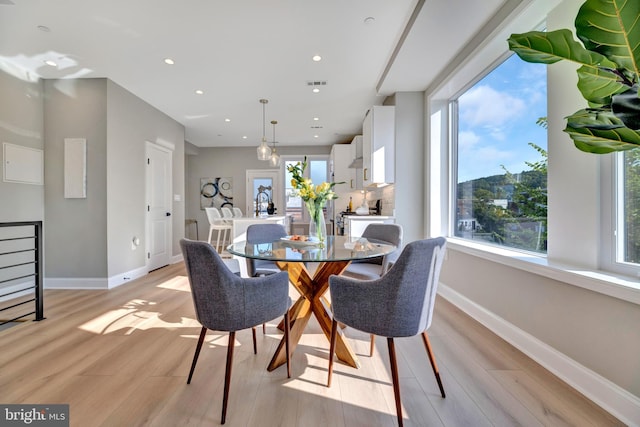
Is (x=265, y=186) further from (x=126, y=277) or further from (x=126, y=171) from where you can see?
(x=126, y=277)

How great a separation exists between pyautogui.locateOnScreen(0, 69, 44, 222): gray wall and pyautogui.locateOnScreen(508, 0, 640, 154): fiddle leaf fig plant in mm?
4832

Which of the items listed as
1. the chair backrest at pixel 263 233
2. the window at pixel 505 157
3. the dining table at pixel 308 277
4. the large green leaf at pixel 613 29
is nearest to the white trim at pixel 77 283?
the chair backrest at pixel 263 233

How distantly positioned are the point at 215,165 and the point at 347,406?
279 inches

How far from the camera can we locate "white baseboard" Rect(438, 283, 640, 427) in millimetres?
1297

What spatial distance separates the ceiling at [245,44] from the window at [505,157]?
0.54m

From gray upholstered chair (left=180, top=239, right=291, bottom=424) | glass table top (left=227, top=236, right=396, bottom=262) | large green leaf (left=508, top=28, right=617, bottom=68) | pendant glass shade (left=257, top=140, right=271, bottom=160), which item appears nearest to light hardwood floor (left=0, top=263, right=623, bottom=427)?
gray upholstered chair (left=180, top=239, right=291, bottom=424)

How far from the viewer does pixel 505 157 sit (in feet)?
7.93

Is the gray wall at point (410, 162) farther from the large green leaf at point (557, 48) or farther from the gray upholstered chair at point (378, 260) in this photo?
the large green leaf at point (557, 48)

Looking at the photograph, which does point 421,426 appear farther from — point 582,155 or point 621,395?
point 582,155

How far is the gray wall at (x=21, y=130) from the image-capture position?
3.10 meters

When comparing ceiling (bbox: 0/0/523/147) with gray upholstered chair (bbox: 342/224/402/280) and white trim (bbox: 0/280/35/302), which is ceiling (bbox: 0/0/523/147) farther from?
white trim (bbox: 0/280/35/302)

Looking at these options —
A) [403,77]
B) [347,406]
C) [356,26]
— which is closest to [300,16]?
[356,26]

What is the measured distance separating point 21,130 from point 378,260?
176 inches

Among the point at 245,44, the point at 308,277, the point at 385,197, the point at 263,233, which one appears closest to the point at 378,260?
the point at 308,277
